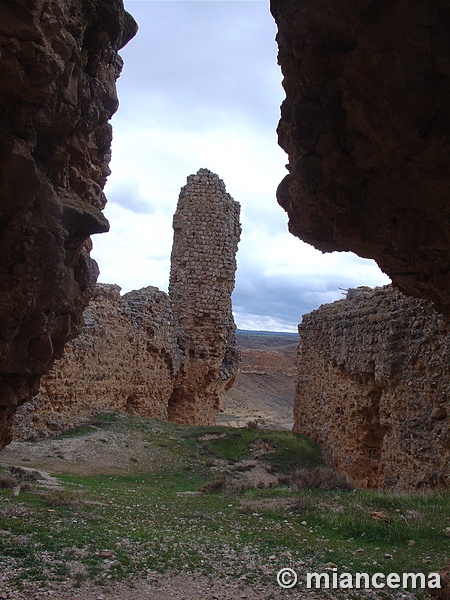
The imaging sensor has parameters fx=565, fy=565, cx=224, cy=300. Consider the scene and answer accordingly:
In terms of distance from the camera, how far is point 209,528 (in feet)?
20.7

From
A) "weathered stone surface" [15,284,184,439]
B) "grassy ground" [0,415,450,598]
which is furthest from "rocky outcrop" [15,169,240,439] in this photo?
"grassy ground" [0,415,450,598]

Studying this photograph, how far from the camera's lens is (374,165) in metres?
3.78

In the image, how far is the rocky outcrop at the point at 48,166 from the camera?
3.29 metres

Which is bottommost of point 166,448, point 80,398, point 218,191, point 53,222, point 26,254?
point 166,448

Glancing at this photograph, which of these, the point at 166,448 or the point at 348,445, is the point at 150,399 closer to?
the point at 166,448

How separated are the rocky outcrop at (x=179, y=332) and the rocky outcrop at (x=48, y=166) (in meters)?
10.0

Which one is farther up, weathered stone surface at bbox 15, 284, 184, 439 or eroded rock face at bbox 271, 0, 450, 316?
eroded rock face at bbox 271, 0, 450, 316

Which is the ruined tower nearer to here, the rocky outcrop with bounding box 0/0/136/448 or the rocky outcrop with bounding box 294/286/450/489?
the rocky outcrop with bounding box 294/286/450/489

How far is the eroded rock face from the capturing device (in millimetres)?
3123

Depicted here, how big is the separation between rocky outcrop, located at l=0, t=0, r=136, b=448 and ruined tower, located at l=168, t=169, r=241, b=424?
1420cm

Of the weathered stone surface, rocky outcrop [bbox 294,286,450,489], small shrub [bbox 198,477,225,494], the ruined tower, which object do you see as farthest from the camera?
the ruined tower

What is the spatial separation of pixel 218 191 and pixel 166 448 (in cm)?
982

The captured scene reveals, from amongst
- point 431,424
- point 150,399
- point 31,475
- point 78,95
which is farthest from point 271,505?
point 150,399

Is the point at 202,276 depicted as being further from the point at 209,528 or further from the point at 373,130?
the point at 373,130
